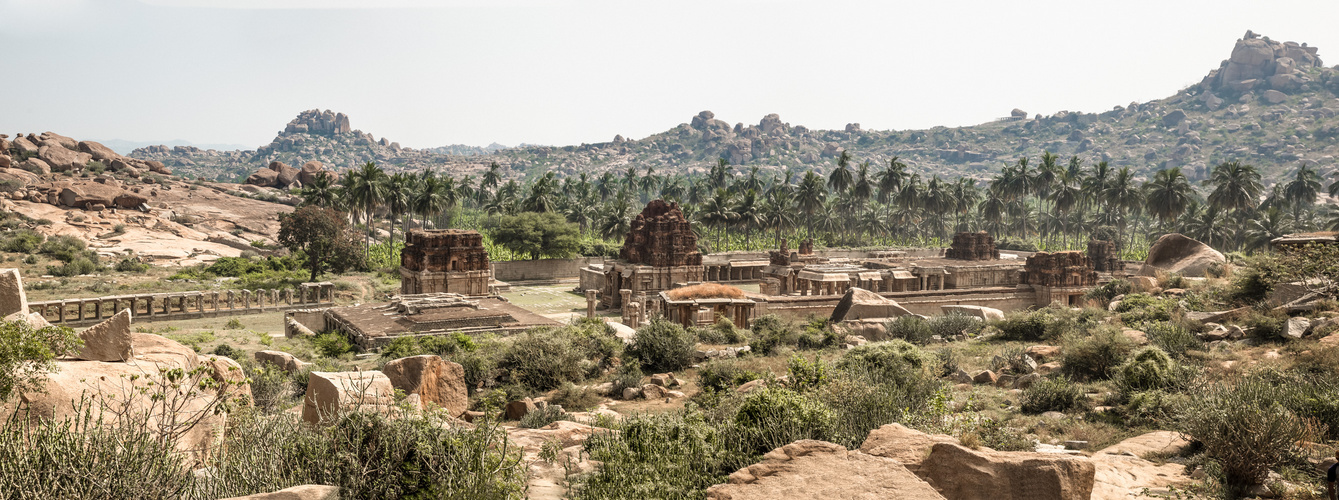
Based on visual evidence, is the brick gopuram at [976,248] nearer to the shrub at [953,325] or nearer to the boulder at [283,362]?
the shrub at [953,325]

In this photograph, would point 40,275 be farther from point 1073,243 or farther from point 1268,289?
point 1073,243

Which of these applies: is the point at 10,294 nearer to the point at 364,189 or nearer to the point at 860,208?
the point at 364,189

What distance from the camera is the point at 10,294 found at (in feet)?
36.5

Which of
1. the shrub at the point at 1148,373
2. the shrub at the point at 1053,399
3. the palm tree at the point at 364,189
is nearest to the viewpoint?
the shrub at the point at 1053,399

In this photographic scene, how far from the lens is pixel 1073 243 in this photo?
101000 millimetres

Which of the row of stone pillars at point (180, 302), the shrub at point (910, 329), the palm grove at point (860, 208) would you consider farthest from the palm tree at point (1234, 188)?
the row of stone pillars at point (180, 302)

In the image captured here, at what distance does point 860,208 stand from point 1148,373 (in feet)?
294

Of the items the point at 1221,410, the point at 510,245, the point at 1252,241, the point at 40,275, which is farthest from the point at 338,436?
the point at 1252,241

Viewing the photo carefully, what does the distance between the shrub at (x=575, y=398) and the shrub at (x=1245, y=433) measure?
11232 mm

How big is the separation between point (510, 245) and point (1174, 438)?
197ft

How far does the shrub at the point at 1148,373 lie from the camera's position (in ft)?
46.7

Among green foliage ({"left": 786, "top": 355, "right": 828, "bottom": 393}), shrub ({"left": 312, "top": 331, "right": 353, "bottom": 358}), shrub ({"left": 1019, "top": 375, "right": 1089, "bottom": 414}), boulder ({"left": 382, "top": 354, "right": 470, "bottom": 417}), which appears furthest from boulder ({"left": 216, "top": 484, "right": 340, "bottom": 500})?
shrub ({"left": 312, "top": 331, "right": 353, "bottom": 358})

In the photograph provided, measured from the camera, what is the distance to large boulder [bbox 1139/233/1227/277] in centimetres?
3555

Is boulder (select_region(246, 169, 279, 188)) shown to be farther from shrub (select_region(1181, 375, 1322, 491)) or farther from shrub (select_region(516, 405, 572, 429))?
shrub (select_region(1181, 375, 1322, 491))
